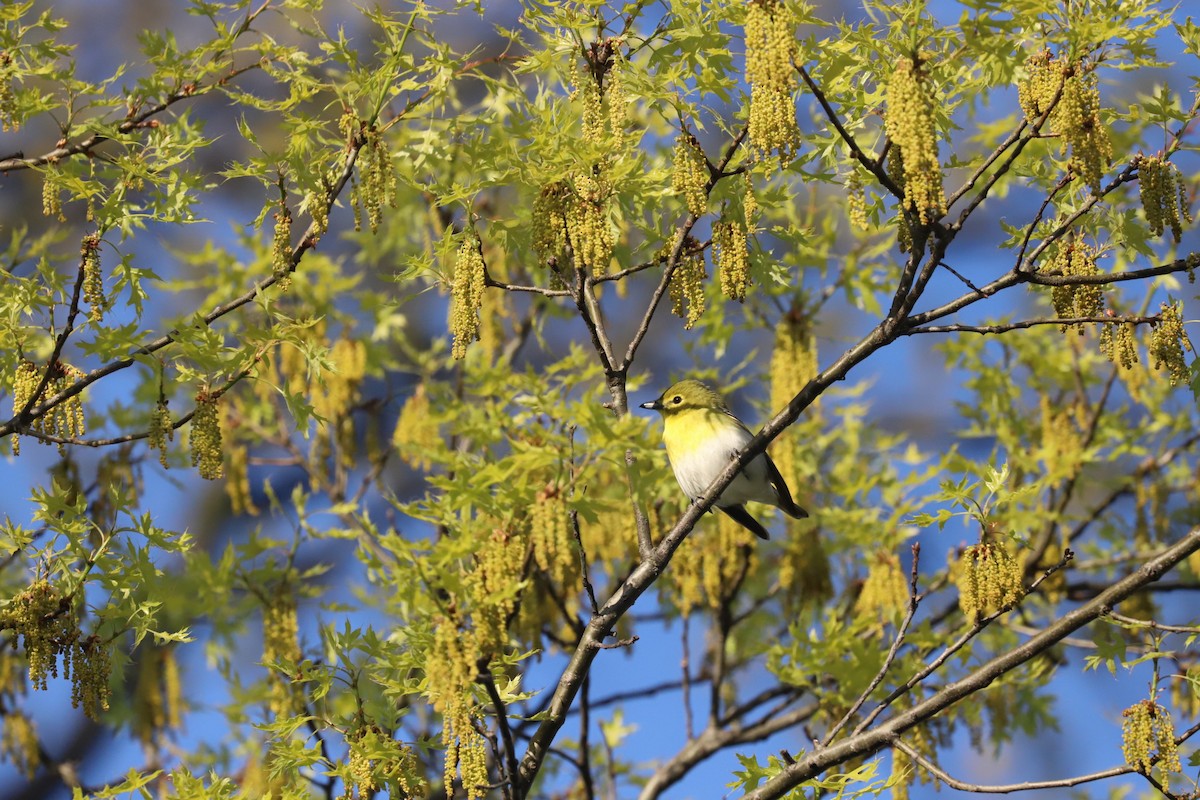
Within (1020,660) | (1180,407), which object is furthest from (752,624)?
(1020,660)

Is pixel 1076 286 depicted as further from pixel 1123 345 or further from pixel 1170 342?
pixel 1170 342

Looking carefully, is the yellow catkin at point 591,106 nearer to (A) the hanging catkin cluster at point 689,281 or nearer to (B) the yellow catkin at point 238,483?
(A) the hanging catkin cluster at point 689,281

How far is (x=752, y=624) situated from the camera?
10586 millimetres

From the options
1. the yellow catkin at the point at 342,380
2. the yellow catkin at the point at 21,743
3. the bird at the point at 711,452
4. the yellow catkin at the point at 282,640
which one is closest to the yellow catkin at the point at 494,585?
the yellow catkin at the point at 282,640

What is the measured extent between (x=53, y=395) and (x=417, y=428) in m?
3.35

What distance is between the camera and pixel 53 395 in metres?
5.24

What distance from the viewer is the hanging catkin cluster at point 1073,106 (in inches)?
155

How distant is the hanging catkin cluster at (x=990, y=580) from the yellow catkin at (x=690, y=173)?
171 cm

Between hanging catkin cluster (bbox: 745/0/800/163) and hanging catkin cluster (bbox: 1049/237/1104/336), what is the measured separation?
1202 millimetres

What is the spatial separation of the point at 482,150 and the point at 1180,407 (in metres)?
6.53

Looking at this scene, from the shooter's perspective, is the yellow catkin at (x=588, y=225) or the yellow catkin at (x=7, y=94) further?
the yellow catkin at (x=7, y=94)

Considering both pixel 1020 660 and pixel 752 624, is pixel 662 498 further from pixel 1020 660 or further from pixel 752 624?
pixel 1020 660

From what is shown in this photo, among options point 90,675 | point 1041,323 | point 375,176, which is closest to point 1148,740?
point 1041,323

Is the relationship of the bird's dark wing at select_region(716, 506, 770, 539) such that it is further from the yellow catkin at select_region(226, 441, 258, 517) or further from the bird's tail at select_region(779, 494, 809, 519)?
the yellow catkin at select_region(226, 441, 258, 517)
